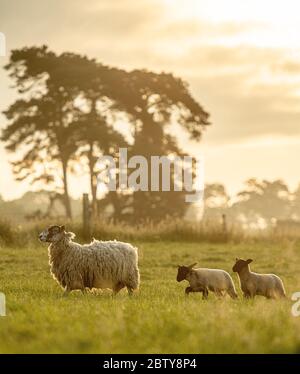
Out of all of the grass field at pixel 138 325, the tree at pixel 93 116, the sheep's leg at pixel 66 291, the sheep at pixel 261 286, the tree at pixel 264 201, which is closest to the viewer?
the grass field at pixel 138 325

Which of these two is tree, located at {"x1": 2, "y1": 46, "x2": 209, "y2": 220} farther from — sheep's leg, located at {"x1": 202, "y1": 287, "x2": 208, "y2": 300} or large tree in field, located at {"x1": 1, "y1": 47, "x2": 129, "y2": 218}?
sheep's leg, located at {"x1": 202, "y1": 287, "x2": 208, "y2": 300}

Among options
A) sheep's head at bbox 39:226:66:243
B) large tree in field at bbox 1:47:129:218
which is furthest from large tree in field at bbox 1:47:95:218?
sheep's head at bbox 39:226:66:243

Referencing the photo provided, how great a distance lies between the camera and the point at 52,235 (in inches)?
622

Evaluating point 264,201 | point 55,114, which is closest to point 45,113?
point 55,114

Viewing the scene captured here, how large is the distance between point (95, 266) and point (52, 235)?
1.12m

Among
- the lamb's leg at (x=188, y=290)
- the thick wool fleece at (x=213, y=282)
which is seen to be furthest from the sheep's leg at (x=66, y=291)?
the thick wool fleece at (x=213, y=282)

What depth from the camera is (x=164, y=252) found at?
28.6 metres

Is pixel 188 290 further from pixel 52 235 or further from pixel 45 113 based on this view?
pixel 45 113

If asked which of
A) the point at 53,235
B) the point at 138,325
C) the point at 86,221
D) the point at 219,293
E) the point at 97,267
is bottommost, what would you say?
the point at 219,293

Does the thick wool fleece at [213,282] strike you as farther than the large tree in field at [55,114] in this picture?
No

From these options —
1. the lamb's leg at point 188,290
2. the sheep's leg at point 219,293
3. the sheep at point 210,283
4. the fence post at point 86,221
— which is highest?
the fence post at point 86,221

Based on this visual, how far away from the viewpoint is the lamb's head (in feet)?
51.4

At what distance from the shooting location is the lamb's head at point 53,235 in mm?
15664

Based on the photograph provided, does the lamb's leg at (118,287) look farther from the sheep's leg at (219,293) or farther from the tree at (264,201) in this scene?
the tree at (264,201)
